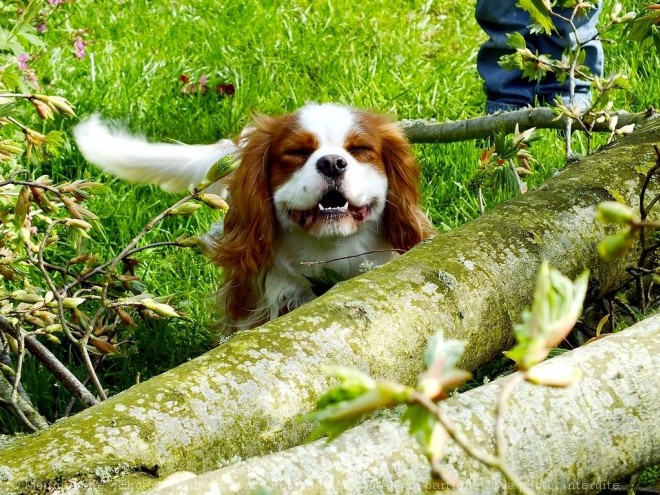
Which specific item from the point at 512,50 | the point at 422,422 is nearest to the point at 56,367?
the point at 422,422

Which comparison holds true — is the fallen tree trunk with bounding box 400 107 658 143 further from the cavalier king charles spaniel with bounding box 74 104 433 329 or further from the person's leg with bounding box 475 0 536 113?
the person's leg with bounding box 475 0 536 113

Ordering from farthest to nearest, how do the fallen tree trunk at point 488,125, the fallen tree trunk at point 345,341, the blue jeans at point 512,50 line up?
the blue jeans at point 512,50 < the fallen tree trunk at point 488,125 < the fallen tree trunk at point 345,341

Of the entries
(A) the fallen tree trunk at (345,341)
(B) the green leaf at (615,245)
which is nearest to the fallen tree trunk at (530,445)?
(A) the fallen tree trunk at (345,341)

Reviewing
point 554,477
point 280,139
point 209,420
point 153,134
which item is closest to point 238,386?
point 209,420

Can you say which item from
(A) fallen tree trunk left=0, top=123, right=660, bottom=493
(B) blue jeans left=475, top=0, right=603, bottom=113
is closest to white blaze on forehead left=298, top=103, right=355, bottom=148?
(A) fallen tree trunk left=0, top=123, right=660, bottom=493

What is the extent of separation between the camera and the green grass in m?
3.50

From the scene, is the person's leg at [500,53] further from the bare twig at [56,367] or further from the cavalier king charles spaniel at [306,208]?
the bare twig at [56,367]

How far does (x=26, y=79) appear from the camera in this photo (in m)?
3.39

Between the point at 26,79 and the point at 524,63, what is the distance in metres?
1.72

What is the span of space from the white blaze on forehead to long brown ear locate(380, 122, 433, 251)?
150 millimetres

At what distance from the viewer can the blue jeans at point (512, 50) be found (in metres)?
4.19

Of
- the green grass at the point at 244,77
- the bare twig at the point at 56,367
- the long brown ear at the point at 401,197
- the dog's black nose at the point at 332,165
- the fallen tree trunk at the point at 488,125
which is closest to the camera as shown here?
the bare twig at the point at 56,367

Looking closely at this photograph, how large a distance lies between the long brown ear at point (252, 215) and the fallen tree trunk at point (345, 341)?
0.92 meters

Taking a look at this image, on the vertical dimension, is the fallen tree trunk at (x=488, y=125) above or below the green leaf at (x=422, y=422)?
above
